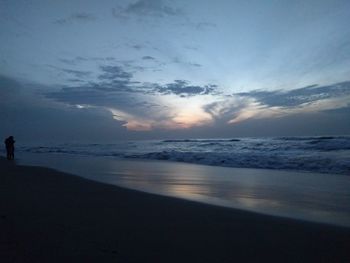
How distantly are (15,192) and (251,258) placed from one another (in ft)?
20.6

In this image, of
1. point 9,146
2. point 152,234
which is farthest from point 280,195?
point 9,146

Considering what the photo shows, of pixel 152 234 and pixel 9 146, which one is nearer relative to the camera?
pixel 152 234

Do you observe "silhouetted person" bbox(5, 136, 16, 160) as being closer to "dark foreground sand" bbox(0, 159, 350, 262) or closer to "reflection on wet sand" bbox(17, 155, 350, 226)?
"reflection on wet sand" bbox(17, 155, 350, 226)

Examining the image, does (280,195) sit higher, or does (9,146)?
(9,146)

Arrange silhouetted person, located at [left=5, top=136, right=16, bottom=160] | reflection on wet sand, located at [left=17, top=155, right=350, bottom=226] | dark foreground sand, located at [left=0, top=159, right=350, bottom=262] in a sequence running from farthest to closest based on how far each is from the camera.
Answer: silhouetted person, located at [left=5, top=136, right=16, bottom=160]
reflection on wet sand, located at [left=17, top=155, right=350, bottom=226]
dark foreground sand, located at [left=0, top=159, right=350, bottom=262]

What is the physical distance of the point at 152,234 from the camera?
4.72 meters

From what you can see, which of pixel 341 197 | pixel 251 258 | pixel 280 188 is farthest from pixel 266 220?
pixel 280 188

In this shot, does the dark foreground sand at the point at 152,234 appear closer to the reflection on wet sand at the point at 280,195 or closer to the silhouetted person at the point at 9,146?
the reflection on wet sand at the point at 280,195

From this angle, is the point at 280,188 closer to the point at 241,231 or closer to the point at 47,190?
the point at 241,231

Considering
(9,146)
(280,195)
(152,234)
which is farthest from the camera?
(9,146)

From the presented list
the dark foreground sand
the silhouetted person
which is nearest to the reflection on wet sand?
the dark foreground sand

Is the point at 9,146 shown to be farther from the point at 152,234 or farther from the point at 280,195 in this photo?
the point at 152,234

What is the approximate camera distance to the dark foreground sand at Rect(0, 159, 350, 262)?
3.87 meters

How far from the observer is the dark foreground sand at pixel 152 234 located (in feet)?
12.7
